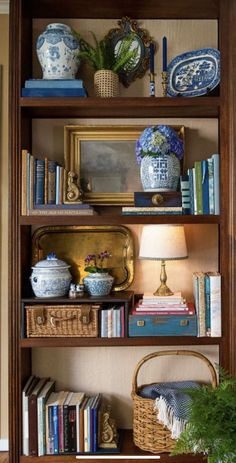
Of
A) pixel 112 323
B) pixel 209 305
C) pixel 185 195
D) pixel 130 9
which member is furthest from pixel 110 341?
pixel 130 9

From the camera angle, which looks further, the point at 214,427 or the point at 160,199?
the point at 160,199

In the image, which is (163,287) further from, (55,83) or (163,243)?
(55,83)

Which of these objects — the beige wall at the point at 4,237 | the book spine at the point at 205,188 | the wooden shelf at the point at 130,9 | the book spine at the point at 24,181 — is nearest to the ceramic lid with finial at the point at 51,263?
the book spine at the point at 24,181

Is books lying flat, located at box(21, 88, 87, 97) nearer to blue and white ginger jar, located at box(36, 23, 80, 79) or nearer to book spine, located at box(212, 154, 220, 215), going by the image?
blue and white ginger jar, located at box(36, 23, 80, 79)

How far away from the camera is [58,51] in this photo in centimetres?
179

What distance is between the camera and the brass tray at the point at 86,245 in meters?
1.98

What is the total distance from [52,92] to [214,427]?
1.45 m

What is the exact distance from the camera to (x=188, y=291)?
2.02 metres

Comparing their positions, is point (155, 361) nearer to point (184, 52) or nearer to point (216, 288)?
point (216, 288)

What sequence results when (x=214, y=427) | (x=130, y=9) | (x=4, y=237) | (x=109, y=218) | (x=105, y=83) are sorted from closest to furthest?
(x=214, y=427)
(x=109, y=218)
(x=105, y=83)
(x=130, y=9)
(x=4, y=237)

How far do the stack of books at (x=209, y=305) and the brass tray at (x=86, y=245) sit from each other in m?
0.38

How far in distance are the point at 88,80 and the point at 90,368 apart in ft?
4.79

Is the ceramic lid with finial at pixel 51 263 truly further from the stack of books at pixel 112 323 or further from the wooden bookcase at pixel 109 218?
the stack of books at pixel 112 323

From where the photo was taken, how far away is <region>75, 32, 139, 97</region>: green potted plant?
72.6 inches
